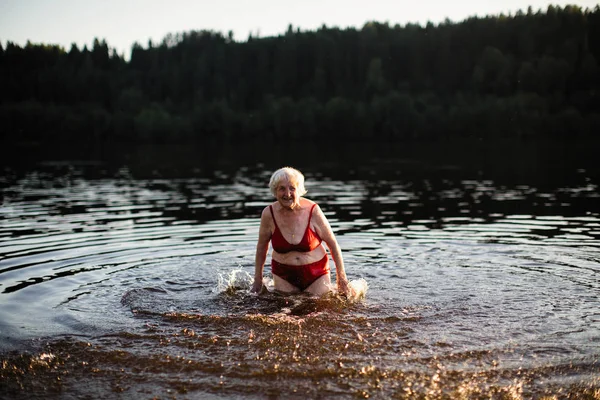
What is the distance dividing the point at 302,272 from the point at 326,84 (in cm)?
12054

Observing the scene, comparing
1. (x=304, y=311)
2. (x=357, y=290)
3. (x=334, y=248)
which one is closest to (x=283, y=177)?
(x=334, y=248)

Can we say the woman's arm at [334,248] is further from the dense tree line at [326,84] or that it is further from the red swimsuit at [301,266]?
the dense tree line at [326,84]

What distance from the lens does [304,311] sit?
A: 8.40m

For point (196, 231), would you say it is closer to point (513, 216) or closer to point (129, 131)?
point (513, 216)

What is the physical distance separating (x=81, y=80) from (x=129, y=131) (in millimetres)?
29828

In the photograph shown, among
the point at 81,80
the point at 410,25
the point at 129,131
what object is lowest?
the point at 129,131

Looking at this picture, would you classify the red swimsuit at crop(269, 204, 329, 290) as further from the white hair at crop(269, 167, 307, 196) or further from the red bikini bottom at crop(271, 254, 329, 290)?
the white hair at crop(269, 167, 307, 196)

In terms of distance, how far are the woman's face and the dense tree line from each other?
88.3 m

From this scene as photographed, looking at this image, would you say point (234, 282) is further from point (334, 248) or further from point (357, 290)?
point (357, 290)

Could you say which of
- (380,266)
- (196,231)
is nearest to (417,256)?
(380,266)

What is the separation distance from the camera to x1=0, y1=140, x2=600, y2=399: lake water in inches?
239

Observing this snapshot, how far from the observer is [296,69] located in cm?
13238

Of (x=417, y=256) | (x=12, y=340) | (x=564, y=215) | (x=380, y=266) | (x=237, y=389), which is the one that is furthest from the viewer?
(x=564, y=215)

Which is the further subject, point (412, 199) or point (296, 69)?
point (296, 69)
